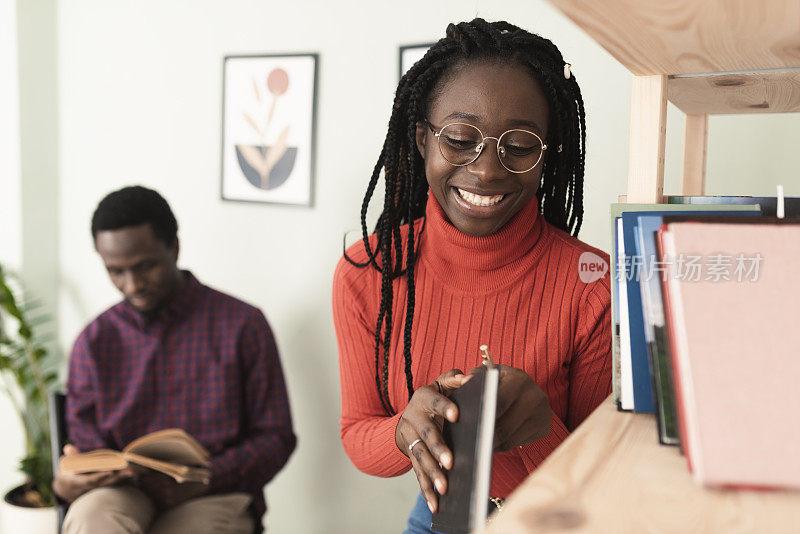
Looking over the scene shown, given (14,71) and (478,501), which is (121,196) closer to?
(14,71)

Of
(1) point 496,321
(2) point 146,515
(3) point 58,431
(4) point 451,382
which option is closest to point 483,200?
(1) point 496,321

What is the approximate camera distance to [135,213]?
1842 mm

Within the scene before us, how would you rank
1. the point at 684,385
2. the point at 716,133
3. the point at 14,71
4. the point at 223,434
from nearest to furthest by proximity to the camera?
the point at 684,385, the point at 716,133, the point at 223,434, the point at 14,71

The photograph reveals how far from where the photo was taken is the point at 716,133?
163 cm

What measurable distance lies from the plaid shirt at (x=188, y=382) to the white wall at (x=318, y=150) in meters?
0.31

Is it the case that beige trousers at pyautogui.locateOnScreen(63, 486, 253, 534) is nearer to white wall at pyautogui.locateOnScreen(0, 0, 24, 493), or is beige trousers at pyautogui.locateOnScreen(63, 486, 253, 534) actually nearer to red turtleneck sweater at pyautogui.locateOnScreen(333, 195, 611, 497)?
red turtleneck sweater at pyautogui.locateOnScreen(333, 195, 611, 497)

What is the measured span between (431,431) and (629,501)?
0.34 meters

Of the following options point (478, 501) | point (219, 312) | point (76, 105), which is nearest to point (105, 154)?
point (76, 105)

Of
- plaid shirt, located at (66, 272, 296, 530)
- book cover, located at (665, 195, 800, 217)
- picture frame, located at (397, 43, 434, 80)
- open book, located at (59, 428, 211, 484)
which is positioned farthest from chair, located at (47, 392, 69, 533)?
book cover, located at (665, 195, 800, 217)

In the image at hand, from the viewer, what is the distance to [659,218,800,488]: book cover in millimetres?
411

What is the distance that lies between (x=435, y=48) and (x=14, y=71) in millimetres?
1911

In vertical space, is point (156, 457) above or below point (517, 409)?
below

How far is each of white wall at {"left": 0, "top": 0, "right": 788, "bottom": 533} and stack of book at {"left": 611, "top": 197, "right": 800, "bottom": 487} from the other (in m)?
1.31

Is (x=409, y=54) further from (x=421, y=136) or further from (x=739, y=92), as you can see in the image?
(x=739, y=92)
